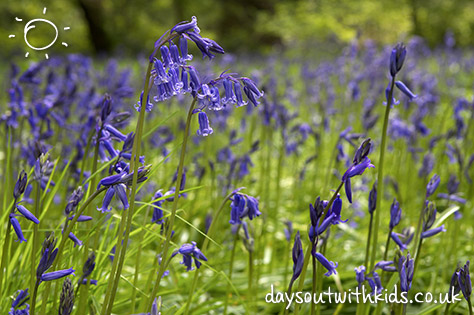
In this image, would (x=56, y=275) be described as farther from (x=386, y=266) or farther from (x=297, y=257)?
(x=386, y=266)

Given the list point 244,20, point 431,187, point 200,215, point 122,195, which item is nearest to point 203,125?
point 122,195

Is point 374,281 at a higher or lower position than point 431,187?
lower

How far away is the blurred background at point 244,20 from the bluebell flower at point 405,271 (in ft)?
66.4

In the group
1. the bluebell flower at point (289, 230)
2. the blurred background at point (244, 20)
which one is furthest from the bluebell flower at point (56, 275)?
the blurred background at point (244, 20)

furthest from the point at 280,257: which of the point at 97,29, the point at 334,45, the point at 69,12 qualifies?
the point at 69,12

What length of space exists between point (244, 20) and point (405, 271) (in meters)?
25.7

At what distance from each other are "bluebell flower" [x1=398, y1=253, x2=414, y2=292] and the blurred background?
20248 millimetres

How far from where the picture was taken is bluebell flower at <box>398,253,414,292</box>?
179 centimetres

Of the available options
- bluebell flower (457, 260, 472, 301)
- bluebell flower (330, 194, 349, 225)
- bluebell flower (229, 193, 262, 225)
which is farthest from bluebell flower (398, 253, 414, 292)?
bluebell flower (229, 193, 262, 225)

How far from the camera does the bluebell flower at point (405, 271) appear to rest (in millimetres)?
1787

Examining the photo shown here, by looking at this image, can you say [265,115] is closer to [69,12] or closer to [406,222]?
[406,222]

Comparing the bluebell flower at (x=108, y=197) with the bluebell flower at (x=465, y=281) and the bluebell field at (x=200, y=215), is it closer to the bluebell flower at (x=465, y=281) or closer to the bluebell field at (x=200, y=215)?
the bluebell field at (x=200, y=215)

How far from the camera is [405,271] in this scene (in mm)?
1823

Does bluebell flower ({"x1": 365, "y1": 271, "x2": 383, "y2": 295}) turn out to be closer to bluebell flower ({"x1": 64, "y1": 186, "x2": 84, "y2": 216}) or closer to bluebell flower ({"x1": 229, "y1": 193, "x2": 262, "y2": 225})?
bluebell flower ({"x1": 229, "y1": 193, "x2": 262, "y2": 225})
